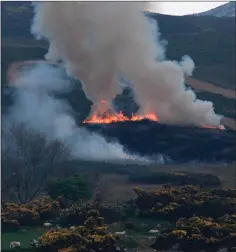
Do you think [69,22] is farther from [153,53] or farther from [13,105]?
[13,105]

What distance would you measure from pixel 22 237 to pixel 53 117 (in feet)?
132

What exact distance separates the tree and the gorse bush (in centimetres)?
121

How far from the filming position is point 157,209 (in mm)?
42156

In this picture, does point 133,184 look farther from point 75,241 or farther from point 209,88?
point 209,88

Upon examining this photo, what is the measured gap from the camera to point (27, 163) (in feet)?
168

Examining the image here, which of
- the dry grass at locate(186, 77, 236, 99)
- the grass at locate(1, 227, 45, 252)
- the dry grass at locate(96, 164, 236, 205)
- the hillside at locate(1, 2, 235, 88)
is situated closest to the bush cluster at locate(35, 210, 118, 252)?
the grass at locate(1, 227, 45, 252)

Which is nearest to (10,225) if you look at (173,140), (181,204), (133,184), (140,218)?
(140,218)

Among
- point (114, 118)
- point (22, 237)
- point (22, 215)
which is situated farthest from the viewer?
point (114, 118)

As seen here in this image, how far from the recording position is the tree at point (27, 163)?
46.6 meters

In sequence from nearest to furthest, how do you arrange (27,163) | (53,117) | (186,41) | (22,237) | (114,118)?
(22,237)
(27,163)
(53,117)
(114,118)
(186,41)

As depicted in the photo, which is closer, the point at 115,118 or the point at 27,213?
the point at 27,213

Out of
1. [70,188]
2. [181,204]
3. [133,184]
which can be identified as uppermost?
[133,184]

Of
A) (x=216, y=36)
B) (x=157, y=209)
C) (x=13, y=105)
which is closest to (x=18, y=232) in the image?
(x=157, y=209)

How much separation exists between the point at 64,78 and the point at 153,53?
2974 cm
